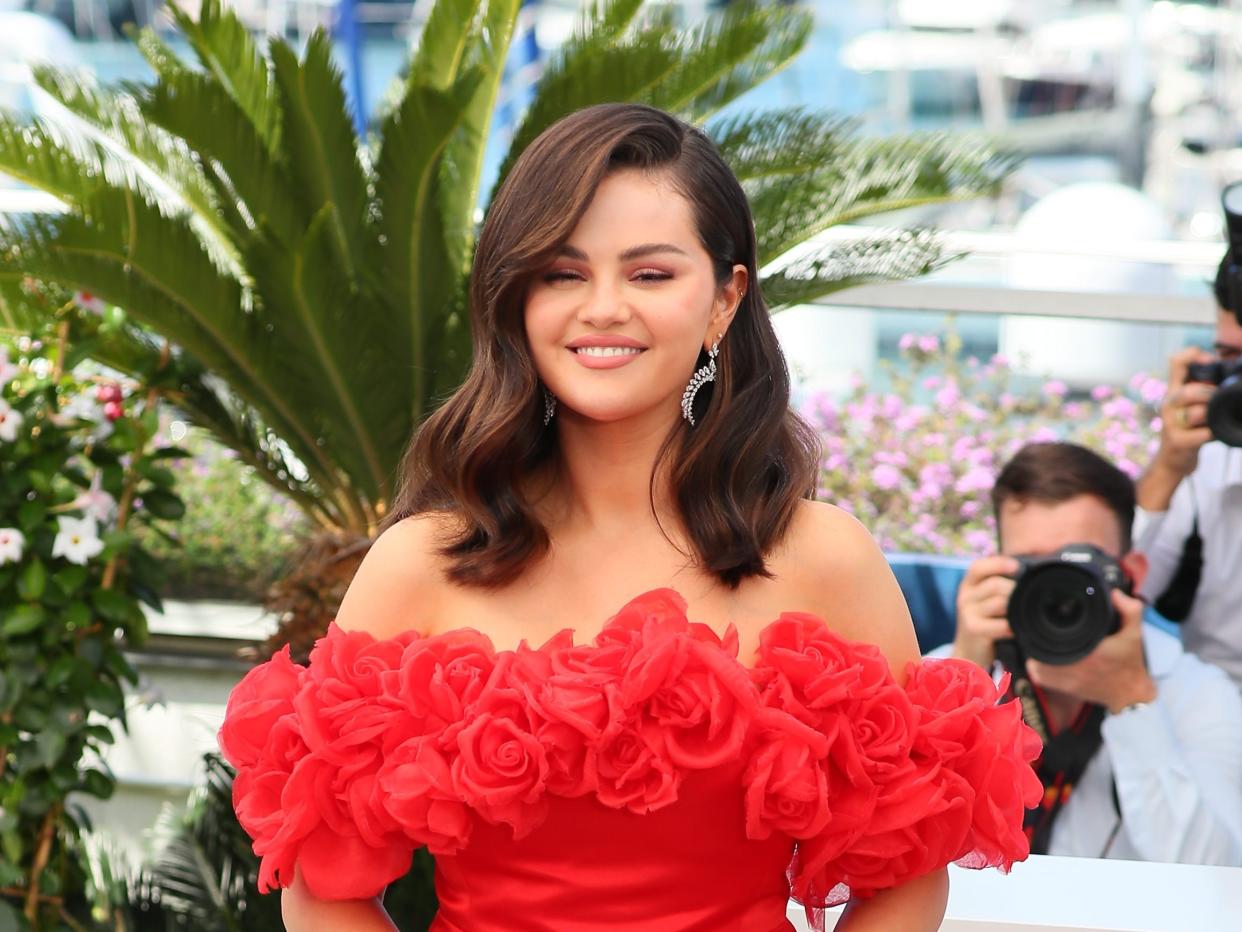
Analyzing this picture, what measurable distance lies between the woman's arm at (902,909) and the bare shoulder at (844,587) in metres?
0.23

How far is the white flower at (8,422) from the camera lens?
3.50m

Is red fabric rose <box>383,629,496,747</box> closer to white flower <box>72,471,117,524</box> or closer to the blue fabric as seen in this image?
white flower <box>72,471,117,524</box>

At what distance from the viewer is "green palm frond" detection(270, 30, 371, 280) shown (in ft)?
12.5

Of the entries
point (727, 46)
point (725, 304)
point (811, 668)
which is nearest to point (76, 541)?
point (727, 46)

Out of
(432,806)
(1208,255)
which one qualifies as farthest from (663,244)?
(1208,255)

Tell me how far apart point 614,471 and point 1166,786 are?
1.77 m

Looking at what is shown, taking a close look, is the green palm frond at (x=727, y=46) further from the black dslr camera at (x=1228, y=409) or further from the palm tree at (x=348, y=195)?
the black dslr camera at (x=1228, y=409)

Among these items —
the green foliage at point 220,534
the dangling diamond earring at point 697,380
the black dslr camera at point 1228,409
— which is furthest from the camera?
the green foliage at point 220,534

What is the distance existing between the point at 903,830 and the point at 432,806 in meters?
0.48

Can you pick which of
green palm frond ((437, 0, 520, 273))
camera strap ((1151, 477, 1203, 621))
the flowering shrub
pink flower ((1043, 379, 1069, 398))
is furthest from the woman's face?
pink flower ((1043, 379, 1069, 398))

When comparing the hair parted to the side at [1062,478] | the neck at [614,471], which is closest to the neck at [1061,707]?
the hair parted to the side at [1062,478]

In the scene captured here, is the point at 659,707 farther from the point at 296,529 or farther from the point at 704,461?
the point at 296,529

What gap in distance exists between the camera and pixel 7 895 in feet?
12.3

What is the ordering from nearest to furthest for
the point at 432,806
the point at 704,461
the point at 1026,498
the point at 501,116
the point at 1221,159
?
the point at 432,806, the point at 704,461, the point at 1026,498, the point at 501,116, the point at 1221,159
